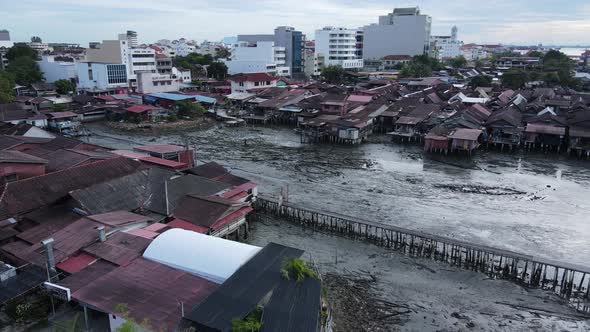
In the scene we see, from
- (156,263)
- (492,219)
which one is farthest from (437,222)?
(156,263)

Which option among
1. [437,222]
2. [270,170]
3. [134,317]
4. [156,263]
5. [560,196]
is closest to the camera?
[134,317]

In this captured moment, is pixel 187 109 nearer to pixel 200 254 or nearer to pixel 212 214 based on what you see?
pixel 212 214

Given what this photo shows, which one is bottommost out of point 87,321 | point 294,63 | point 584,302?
point 584,302

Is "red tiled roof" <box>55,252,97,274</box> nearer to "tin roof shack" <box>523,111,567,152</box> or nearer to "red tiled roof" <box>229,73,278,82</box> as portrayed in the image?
"tin roof shack" <box>523,111,567,152</box>

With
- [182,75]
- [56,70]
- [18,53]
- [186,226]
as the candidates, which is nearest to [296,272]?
[186,226]

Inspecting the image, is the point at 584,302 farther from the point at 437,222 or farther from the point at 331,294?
the point at 331,294

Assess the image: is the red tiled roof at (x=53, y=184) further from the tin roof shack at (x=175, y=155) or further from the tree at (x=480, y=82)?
the tree at (x=480, y=82)

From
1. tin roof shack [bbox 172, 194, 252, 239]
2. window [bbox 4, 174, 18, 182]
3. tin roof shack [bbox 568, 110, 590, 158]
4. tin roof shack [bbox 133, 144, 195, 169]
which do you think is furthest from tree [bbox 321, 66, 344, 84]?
window [bbox 4, 174, 18, 182]

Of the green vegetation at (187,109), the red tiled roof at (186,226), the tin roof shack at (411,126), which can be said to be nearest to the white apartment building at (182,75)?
the green vegetation at (187,109)
